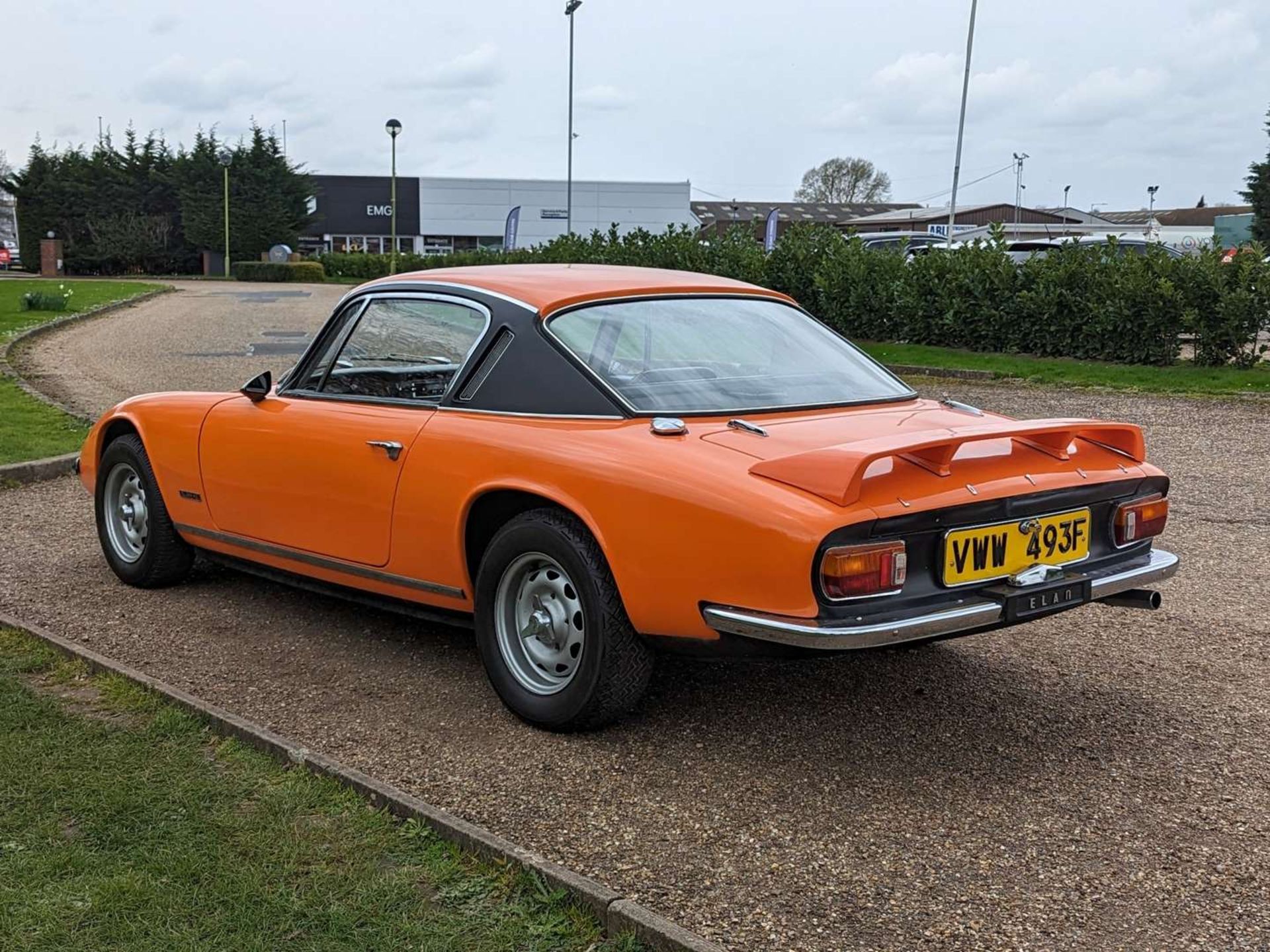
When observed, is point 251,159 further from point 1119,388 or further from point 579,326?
point 579,326

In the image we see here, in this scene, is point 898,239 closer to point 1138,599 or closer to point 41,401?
point 41,401

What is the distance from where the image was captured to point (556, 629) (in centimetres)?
388

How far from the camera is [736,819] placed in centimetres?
332

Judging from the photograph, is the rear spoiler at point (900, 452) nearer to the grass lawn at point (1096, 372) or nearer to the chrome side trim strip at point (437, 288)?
the chrome side trim strip at point (437, 288)

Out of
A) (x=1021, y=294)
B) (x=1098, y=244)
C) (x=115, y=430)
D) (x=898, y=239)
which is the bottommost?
(x=115, y=430)

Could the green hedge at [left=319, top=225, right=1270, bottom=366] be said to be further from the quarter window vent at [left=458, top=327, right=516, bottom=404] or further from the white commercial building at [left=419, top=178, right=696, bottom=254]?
the white commercial building at [left=419, top=178, right=696, bottom=254]

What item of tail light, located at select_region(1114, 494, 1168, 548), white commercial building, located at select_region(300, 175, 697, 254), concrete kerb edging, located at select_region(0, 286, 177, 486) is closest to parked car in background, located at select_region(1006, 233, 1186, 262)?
concrete kerb edging, located at select_region(0, 286, 177, 486)

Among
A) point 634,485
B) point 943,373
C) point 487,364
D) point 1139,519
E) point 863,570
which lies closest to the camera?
point 863,570

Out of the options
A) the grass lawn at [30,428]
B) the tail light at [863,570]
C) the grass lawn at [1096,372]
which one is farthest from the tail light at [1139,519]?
the grass lawn at [1096,372]

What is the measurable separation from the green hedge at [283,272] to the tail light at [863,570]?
49.1 meters

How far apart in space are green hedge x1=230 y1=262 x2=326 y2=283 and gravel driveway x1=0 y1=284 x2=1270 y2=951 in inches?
1805

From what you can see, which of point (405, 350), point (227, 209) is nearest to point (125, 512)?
point (405, 350)

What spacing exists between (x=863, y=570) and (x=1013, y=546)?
0.57m

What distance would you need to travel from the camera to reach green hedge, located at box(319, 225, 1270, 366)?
46.9 ft
